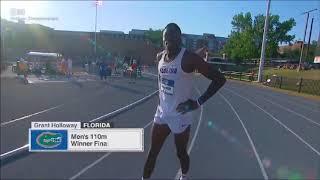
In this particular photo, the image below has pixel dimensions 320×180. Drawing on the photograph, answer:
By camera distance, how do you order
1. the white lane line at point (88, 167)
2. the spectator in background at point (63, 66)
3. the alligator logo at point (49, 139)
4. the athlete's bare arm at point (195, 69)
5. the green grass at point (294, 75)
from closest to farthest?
the athlete's bare arm at point (195, 69) → the white lane line at point (88, 167) → the alligator logo at point (49, 139) → the spectator in background at point (63, 66) → the green grass at point (294, 75)

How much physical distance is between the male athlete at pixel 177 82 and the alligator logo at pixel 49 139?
169 cm

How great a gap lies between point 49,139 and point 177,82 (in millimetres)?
2244

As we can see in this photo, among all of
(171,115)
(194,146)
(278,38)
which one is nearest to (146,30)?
(194,146)

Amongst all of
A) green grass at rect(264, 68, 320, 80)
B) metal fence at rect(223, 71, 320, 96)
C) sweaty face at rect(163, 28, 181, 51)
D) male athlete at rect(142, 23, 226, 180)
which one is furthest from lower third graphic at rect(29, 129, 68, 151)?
green grass at rect(264, 68, 320, 80)

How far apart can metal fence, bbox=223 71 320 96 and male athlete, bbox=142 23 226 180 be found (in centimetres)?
2069

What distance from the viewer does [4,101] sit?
11.6m

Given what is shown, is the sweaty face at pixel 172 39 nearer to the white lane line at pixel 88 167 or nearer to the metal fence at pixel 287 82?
the white lane line at pixel 88 167

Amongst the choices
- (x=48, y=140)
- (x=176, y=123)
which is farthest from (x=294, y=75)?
(x=176, y=123)

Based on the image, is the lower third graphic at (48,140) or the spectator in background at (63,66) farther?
the spectator in background at (63,66)

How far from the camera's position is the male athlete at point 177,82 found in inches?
156

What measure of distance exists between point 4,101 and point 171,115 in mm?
8664

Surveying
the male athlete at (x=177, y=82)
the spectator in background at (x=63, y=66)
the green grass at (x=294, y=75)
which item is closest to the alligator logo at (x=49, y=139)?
the male athlete at (x=177, y=82)

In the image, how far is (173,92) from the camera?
13.2 ft

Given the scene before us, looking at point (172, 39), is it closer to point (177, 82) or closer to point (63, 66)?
point (177, 82)
